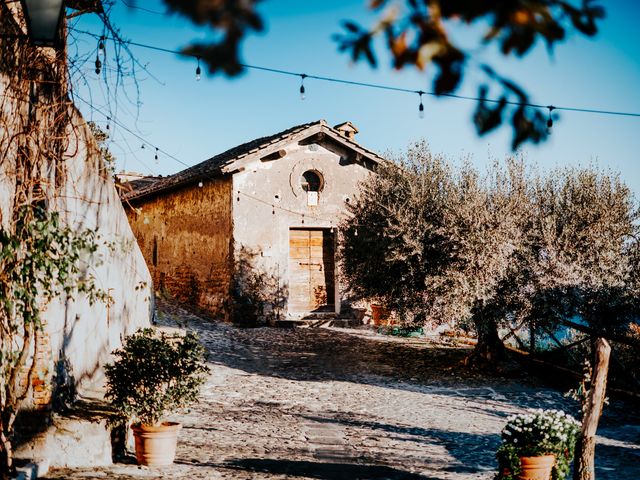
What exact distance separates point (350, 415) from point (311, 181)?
393 inches

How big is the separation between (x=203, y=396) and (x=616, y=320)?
25.9 feet

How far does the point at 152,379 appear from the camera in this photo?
6.07m

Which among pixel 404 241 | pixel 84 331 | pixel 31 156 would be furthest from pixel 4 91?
pixel 404 241

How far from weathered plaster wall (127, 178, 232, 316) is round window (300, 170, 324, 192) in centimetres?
218

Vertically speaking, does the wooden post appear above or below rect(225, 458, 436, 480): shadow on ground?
above

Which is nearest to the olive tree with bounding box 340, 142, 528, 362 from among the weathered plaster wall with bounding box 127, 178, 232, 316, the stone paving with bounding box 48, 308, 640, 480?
the stone paving with bounding box 48, 308, 640, 480

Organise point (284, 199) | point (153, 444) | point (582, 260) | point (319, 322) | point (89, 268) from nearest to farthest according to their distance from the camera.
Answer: point (153, 444), point (89, 268), point (582, 260), point (319, 322), point (284, 199)

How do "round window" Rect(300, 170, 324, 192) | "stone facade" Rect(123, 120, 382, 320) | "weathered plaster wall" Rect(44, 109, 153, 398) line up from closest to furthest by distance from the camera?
"weathered plaster wall" Rect(44, 109, 153, 398)
"stone facade" Rect(123, 120, 382, 320)
"round window" Rect(300, 170, 324, 192)

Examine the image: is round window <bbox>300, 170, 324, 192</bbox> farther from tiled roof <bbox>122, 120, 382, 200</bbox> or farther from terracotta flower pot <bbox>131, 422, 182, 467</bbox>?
terracotta flower pot <bbox>131, 422, 182, 467</bbox>

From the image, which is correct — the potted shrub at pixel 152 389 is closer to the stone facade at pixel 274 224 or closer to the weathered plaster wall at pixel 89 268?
the weathered plaster wall at pixel 89 268

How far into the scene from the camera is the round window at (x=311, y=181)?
18.0m

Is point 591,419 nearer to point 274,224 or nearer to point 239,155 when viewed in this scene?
point 274,224

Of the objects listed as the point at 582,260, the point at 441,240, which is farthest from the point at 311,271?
the point at 582,260

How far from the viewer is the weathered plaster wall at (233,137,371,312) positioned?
56.0 ft
